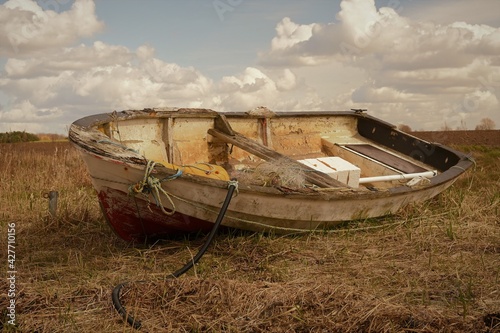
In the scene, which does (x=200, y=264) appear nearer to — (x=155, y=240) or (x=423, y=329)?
(x=155, y=240)

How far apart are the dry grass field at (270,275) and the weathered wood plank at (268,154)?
1.57 feet

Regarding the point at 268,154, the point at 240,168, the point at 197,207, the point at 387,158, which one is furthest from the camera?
the point at 387,158

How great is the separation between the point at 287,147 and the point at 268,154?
208cm

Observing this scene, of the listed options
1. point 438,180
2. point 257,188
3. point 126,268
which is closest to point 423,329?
point 257,188

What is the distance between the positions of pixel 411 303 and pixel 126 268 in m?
2.15

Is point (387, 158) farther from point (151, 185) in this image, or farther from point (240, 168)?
point (151, 185)

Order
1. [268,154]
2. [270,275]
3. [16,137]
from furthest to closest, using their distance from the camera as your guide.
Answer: [16,137] → [268,154] → [270,275]

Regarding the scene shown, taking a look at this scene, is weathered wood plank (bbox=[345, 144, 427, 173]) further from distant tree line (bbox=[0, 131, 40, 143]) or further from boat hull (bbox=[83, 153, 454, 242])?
distant tree line (bbox=[0, 131, 40, 143])

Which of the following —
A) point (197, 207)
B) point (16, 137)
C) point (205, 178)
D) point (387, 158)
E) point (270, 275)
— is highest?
A: point (205, 178)

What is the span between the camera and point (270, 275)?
13.6ft

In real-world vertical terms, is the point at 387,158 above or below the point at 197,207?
above

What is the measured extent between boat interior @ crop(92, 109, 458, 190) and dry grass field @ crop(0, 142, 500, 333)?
0.59 m

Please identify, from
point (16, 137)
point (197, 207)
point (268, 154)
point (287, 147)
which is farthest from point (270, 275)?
point (16, 137)

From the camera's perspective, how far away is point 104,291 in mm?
3641
